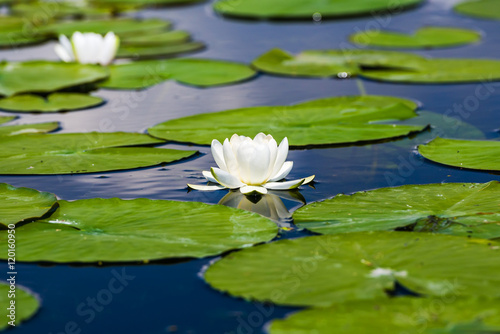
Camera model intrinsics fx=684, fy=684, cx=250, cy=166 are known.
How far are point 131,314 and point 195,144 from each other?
157cm

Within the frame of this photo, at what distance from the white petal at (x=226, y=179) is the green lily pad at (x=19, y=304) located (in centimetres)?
88

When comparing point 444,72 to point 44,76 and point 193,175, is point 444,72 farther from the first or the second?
point 44,76

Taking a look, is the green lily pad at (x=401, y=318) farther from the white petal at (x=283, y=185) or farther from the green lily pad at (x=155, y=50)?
the green lily pad at (x=155, y=50)

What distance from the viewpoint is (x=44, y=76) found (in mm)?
4637

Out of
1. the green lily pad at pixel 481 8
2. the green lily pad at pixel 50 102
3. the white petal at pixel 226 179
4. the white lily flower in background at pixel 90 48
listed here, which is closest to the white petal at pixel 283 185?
the white petal at pixel 226 179

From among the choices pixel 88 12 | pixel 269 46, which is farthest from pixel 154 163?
pixel 88 12

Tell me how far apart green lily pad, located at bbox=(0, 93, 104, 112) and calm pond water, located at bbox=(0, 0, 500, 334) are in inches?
3.9

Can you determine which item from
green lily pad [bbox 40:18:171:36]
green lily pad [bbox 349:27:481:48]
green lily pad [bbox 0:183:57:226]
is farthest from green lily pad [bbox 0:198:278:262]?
green lily pad [bbox 40:18:171:36]

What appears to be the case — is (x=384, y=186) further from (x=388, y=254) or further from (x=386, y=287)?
(x=386, y=287)

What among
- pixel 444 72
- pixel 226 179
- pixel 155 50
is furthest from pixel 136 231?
pixel 155 50

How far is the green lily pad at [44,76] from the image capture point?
4.46 meters

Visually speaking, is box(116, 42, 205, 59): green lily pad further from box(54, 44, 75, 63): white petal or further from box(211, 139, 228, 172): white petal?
box(211, 139, 228, 172): white petal

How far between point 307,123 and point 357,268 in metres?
1.63

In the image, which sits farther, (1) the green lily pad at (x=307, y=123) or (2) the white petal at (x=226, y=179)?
(1) the green lily pad at (x=307, y=123)
